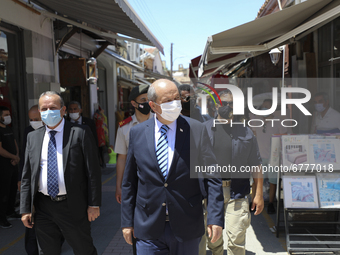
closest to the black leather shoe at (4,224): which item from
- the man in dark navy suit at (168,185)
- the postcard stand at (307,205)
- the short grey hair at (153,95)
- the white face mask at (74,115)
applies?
the white face mask at (74,115)

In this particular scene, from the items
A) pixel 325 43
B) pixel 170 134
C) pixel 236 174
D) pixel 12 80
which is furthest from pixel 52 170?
pixel 325 43

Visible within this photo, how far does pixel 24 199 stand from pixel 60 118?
853 millimetres

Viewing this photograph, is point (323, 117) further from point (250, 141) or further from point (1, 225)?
point (1, 225)

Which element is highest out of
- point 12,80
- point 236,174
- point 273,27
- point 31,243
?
point 273,27

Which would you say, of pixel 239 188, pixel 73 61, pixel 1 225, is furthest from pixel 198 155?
pixel 73 61

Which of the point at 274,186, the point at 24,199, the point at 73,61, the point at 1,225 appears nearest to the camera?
the point at 24,199

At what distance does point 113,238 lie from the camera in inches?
196

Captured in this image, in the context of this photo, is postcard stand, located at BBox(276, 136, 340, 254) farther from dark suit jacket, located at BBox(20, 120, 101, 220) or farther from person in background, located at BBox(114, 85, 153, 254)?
dark suit jacket, located at BBox(20, 120, 101, 220)

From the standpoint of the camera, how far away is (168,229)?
102 inches

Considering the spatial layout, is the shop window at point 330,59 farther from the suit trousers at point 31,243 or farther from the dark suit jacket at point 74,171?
the suit trousers at point 31,243

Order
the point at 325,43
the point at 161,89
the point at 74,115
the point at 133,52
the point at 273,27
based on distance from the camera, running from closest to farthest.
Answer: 1. the point at 161,89
2. the point at 273,27
3. the point at 325,43
4. the point at 74,115
5. the point at 133,52

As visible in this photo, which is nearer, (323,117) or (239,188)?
(239,188)

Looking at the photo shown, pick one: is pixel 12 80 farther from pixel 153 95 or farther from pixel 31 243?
pixel 153 95

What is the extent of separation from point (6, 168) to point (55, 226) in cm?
283
